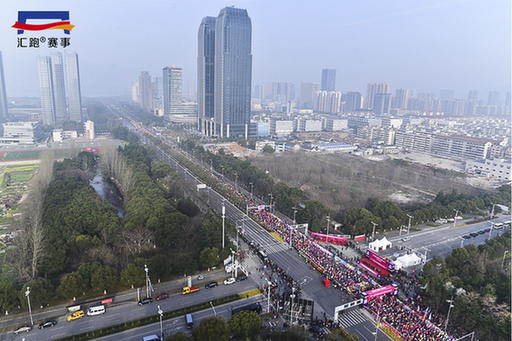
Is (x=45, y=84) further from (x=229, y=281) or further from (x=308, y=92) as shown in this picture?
(x=308, y=92)

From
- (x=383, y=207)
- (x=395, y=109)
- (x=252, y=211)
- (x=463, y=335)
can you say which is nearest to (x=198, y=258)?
(x=252, y=211)

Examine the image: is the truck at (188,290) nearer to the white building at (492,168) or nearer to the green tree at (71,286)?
the green tree at (71,286)

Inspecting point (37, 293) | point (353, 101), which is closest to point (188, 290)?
point (37, 293)

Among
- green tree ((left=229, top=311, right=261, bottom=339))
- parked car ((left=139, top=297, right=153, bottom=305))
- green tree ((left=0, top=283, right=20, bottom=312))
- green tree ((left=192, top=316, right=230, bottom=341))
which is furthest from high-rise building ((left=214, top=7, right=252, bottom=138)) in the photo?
green tree ((left=192, top=316, right=230, bottom=341))

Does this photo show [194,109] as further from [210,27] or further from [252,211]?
[252,211]

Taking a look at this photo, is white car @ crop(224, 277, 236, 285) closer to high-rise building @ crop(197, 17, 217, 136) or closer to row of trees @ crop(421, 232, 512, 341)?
row of trees @ crop(421, 232, 512, 341)

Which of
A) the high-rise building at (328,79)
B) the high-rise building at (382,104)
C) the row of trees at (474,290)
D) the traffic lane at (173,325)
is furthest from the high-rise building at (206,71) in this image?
the high-rise building at (328,79)
